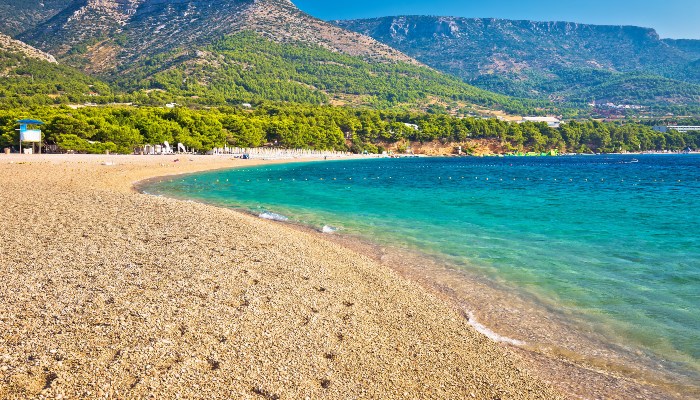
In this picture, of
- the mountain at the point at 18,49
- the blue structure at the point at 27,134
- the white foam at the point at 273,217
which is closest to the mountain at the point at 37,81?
the mountain at the point at 18,49

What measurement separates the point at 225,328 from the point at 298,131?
9725cm

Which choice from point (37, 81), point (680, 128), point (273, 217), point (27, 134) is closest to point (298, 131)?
point (27, 134)

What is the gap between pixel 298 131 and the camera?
10200 centimetres

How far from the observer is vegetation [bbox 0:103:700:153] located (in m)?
66.1

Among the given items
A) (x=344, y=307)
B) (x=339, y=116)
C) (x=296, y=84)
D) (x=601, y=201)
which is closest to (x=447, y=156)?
(x=339, y=116)

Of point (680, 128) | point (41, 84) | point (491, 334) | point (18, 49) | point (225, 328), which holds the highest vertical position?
point (18, 49)

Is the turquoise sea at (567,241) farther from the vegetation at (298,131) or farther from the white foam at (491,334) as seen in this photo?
the vegetation at (298,131)

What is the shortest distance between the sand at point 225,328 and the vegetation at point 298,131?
205 ft

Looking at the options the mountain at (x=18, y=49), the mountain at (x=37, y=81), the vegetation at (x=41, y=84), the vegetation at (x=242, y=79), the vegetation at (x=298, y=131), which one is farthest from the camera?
the vegetation at (x=242, y=79)

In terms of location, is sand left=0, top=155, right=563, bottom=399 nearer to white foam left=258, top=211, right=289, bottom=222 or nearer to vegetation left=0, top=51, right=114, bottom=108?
white foam left=258, top=211, right=289, bottom=222

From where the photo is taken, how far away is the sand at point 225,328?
5312 mm

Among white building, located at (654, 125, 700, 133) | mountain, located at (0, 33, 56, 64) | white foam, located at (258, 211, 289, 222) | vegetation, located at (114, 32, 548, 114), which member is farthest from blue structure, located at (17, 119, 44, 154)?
white building, located at (654, 125, 700, 133)

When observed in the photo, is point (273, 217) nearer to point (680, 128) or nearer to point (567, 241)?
point (567, 241)

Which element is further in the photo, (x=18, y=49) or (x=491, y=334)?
(x=18, y=49)
